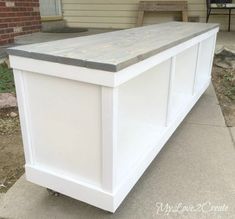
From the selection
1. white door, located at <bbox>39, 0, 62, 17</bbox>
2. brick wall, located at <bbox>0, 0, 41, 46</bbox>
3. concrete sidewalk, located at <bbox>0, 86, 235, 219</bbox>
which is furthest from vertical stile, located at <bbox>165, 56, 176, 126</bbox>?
white door, located at <bbox>39, 0, 62, 17</bbox>

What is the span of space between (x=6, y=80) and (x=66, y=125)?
2.33 metres

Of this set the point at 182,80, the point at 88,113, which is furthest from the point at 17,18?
the point at 88,113

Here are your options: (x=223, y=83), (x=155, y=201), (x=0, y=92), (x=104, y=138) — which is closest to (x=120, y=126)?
(x=104, y=138)

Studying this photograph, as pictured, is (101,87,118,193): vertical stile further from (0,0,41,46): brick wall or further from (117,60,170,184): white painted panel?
(0,0,41,46): brick wall

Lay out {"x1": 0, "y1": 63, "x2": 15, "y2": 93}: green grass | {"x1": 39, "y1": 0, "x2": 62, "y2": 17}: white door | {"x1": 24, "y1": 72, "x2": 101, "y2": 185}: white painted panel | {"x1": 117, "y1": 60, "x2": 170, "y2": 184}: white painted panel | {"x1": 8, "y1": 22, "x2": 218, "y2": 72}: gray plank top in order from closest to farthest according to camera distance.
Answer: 1. {"x1": 8, "y1": 22, "x2": 218, "y2": 72}: gray plank top
2. {"x1": 24, "y1": 72, "x2": 101, "y2": 185}: white painted panel
3. {"x1": 117, "y1": 60, "x2": 170, "y2": 184}: white painted panel
4. {"x1": 0, "y1": 63, "x2": 15, "y2": 93}: green grass
5. {"x1": 39, "y1": 0, "x2": 62, "y2": 17}: white door

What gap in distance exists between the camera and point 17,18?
450 cm

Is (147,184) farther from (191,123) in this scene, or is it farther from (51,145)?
(191,123)

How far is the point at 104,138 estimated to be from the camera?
1329 millimetres

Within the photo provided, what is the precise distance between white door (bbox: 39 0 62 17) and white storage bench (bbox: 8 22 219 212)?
445 centimetres

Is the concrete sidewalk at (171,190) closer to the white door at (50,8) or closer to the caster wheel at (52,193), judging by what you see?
the caster wheel at (52,193)

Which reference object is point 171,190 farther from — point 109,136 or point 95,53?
point 95,53

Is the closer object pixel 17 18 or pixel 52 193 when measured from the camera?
pixel 52 193

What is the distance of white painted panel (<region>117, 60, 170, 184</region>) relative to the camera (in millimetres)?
1438

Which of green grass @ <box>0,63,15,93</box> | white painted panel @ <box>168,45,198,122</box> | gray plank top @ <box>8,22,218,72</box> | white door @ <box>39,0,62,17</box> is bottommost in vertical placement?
green grass @ <box>0,63,15,93</box>
